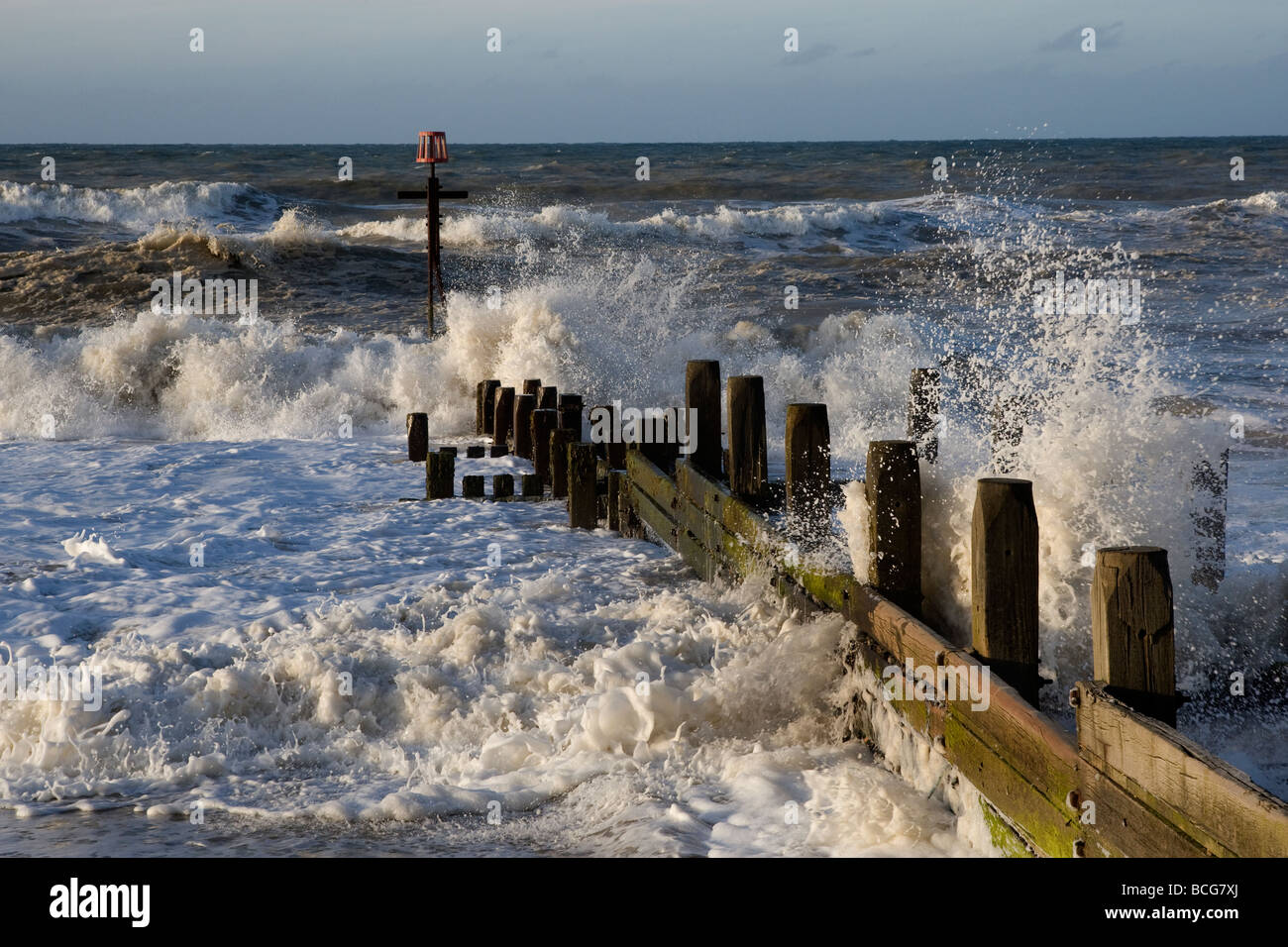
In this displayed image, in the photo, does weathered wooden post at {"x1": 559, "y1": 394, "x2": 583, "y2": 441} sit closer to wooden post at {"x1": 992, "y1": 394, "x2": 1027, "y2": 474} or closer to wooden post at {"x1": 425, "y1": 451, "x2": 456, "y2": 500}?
wooden post at {"x1": 425, "y1": 451, "x2": 456, "y2": 500}

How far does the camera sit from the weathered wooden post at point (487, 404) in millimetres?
11688

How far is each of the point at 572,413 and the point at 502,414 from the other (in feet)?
6.54

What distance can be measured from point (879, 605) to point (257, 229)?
Answer: 30.7 m

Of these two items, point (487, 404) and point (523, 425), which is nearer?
point (523, 425)

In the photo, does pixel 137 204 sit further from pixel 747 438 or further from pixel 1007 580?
pixel 1007 580

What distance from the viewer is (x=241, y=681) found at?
5449 millimetres

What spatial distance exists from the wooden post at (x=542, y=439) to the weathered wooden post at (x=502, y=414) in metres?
1.45

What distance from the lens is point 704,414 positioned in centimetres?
717

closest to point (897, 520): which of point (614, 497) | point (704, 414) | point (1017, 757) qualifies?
point (1017, 757)
